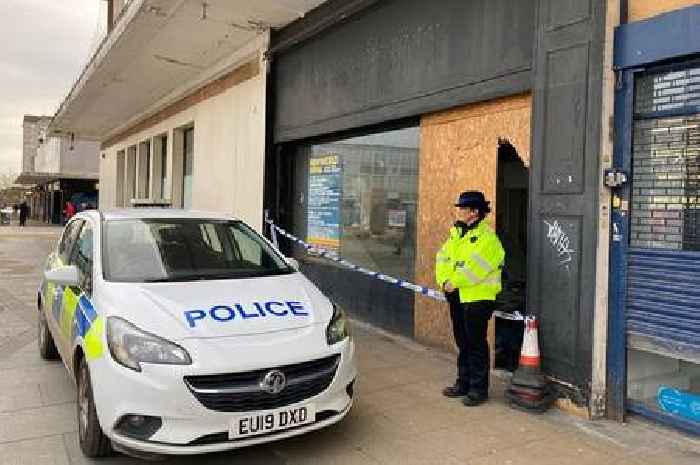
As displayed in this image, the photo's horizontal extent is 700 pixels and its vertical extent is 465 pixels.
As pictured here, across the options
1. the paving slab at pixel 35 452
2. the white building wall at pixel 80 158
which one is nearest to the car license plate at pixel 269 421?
the paving slab at pixel 35 452

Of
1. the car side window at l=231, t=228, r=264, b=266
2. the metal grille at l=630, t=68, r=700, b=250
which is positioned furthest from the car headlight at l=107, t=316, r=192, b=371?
the metal grille at l=630, t=68, r=700, b=250

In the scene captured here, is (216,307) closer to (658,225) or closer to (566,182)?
(566,182)

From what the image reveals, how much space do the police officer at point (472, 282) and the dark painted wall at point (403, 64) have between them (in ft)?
4.87

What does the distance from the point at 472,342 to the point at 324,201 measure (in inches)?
192

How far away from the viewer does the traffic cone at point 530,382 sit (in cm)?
473

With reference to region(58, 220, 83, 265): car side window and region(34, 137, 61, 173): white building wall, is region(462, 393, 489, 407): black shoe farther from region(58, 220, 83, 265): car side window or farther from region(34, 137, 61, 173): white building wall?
region(34, 137, 61, 173): white building wall

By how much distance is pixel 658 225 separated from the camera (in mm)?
4371

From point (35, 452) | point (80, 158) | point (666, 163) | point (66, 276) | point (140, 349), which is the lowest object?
point (35, 452)

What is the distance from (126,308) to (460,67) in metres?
4.26

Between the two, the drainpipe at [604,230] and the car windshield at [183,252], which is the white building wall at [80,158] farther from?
the drainpipe at [604,230]

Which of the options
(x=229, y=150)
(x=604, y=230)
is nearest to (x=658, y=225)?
(x=604, y=230)

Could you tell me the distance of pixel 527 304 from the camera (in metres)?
5.19

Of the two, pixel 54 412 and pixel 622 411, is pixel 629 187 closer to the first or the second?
pixel 622 411

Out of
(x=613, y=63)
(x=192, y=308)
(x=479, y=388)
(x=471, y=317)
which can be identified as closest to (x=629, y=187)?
(x=613, y=63)
